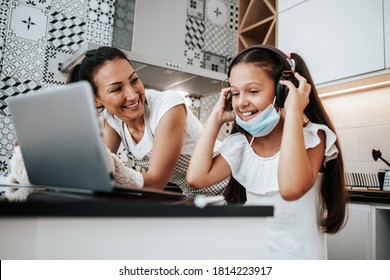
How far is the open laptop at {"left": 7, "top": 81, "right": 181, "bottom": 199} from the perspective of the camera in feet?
1.78

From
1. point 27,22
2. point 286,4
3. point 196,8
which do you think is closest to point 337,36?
point 286,4

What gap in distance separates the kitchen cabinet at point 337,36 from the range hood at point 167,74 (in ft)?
1.98

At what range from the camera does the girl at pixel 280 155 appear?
920 millimetres

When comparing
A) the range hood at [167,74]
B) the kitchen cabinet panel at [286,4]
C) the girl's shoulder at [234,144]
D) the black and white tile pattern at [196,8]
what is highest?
the black and white tile pattern at [196,8]

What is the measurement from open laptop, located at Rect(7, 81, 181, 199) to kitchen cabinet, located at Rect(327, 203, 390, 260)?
142cm

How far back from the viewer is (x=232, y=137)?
1.19 metres

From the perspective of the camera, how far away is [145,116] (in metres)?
1.40

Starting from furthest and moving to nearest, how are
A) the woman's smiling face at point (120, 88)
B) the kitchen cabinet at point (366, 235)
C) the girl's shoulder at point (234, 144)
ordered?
1. the kitchen cabinet at point (366, 235)
2. the woman's smiling face at point (120, 88)
3. the girl's shoulder at point (234, 144)

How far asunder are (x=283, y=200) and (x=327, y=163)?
185mm

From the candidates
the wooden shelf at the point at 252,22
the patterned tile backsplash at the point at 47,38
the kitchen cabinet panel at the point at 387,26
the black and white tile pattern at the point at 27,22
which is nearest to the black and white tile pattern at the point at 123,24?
the patterned tile backsplash at the point at 47,38

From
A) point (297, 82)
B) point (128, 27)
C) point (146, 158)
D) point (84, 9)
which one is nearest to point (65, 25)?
point (84, 9)

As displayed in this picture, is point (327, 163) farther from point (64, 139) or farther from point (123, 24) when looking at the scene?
point (123, 24)

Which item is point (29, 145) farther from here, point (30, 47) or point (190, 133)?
point (30, 47)

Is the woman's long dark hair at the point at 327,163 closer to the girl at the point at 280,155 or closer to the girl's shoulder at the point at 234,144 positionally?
the girl at the point at 280,155
